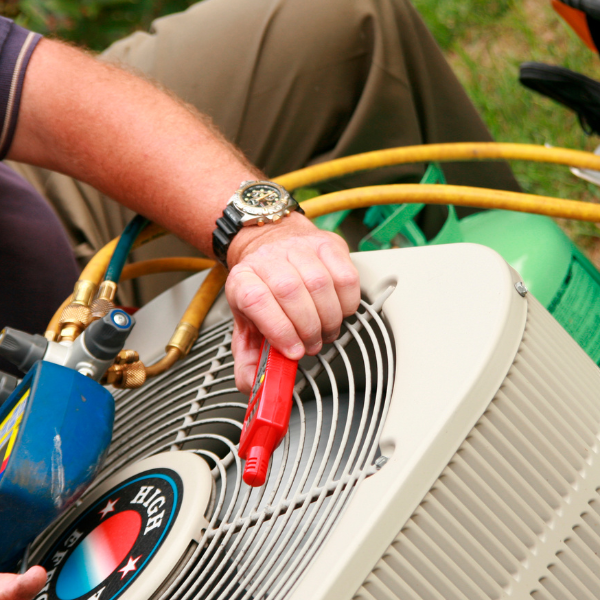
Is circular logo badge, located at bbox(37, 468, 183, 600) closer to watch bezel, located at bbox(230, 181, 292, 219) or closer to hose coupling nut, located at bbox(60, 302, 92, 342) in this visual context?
hose coupling nut, located at bbox(60, 302, 92, 342)

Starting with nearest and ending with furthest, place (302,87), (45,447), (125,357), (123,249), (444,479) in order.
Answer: (444,479) < (45,447) < (125,357) < (123,249) < (302,87)

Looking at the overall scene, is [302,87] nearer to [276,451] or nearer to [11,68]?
[11,68]

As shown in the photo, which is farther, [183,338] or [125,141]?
[125,141]

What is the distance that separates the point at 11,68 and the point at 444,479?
854 mm

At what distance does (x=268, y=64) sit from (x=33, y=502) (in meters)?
0.86

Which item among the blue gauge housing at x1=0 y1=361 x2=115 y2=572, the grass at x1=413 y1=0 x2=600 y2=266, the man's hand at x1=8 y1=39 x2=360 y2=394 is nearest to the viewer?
the blue gauge housing at x1=0 y1=361 x2=115 y2=572

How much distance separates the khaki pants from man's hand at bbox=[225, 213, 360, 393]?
40 centimetres

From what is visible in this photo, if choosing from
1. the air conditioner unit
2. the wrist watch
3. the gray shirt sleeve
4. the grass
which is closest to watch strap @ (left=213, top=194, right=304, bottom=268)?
the wrist watch

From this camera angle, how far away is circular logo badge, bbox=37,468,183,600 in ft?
1.81

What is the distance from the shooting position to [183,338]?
79 centimetres

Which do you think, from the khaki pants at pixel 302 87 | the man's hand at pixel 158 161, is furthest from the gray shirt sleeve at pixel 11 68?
the khaki pants at pixel 302 87

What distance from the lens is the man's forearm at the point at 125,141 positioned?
84cm

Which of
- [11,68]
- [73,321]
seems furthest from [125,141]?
[73,321]

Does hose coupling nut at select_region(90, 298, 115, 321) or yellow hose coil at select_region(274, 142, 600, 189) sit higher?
yellow hose coil at select_region(274, 142, 600, 189)
